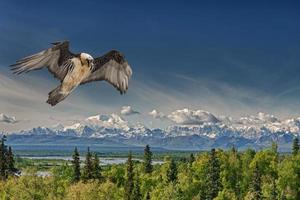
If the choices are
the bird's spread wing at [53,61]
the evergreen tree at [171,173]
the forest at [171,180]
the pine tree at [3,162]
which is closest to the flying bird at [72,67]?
the bird's spread wing at [53,61]

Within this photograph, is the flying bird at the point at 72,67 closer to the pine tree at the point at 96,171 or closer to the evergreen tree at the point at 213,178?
the evergreen tree at the point at 213,178

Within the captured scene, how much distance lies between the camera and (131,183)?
4200 inches

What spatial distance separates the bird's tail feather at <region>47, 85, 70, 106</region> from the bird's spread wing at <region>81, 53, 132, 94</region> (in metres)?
0.20

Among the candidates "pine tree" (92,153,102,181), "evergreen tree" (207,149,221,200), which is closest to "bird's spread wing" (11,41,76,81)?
"evergreen tree" (207,149,221,200)

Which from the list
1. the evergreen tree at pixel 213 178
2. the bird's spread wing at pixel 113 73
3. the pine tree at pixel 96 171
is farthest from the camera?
the pine tree at pixel 96 171

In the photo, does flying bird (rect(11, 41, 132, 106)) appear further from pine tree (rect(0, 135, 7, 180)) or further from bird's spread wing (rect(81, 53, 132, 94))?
pine tree (rect(0, 135, 7, 180))

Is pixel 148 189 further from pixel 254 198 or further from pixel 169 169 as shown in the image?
pixel 254 198

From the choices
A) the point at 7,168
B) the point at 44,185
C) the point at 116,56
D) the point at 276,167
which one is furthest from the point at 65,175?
the point at 116,56

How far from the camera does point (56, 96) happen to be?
447 cm

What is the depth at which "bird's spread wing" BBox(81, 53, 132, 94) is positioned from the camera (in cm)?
449

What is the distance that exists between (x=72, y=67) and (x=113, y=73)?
1.56 ft

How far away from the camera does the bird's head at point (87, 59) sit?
4156mm

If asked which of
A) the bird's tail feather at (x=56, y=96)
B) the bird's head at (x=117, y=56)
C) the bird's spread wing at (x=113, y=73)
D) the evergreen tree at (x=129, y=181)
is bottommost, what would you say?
the evergreen tree at (x=129, y=181)

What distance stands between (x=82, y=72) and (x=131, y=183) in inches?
4084
